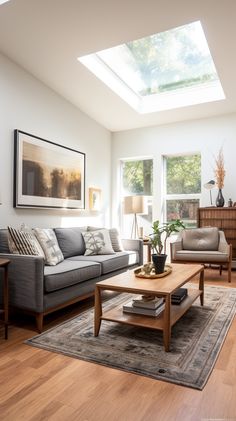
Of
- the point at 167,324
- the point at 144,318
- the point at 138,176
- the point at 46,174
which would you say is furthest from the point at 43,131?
the point at 167,324

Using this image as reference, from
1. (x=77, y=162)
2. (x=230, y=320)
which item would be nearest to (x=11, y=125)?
(x=77, y=162)

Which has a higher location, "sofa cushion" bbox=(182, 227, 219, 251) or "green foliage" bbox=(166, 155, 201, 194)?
"green foliage" bbox=(166, 155, 201, 194)

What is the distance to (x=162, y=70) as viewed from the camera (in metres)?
4.15

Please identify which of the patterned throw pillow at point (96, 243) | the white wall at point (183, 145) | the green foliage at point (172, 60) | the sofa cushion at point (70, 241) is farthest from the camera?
the white wall at point (183, 145)

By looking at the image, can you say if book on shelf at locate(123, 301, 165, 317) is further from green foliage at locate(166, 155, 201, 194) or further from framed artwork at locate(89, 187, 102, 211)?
green foliage at locate(166, 155, 201, 194)

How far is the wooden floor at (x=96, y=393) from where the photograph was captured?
140 centimetres

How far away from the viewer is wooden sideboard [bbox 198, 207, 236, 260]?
4801mm

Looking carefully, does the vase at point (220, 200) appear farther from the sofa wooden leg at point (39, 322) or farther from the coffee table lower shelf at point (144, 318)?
the sofa wooden leg at point (39, 322)

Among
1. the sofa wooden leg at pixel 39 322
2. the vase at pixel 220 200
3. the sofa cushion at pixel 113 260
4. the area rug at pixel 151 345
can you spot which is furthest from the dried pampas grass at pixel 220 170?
the sofa wooden leg at pixel 39 322

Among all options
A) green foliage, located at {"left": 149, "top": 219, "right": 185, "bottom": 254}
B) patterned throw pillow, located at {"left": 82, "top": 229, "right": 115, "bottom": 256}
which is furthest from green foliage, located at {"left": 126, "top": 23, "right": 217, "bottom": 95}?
patterned throw pillow, located at {"left": 82, "top": 229, "right": 115, "bottom": 256}

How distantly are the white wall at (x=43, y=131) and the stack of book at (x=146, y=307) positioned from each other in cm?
188

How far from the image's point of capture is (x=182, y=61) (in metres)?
3.92

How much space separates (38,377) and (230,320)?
67.0 inches

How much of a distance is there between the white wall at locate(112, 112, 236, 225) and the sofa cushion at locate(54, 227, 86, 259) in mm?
2006
